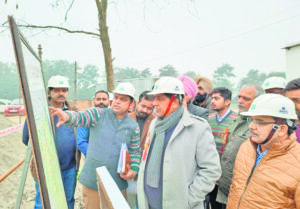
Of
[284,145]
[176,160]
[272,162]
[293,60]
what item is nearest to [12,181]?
[176,160]

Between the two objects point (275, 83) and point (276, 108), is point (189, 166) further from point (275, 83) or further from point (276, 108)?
point (275, 83)

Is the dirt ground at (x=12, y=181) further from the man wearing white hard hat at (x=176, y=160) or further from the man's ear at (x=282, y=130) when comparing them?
the man's ear at (x=282, y=130)

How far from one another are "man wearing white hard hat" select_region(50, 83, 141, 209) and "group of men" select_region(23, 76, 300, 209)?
1 cm

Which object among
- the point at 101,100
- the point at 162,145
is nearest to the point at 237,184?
the point at 162,145

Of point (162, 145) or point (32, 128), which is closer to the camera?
point (32, 128)

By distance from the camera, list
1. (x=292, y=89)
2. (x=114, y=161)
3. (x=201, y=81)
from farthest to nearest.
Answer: (x=201, y=81)
(x=114, y=161)
(x=292, y=89)

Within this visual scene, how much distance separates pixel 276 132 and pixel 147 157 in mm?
1147

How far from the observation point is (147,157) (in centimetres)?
219

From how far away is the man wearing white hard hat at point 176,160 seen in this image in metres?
1.95

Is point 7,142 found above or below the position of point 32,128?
below

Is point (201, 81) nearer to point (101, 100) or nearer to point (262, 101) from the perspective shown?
point (101, 100)

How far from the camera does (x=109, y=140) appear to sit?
2.52m

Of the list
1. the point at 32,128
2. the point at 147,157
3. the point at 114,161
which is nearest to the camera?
the point at 32,128

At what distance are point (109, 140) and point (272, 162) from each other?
5.28ft
